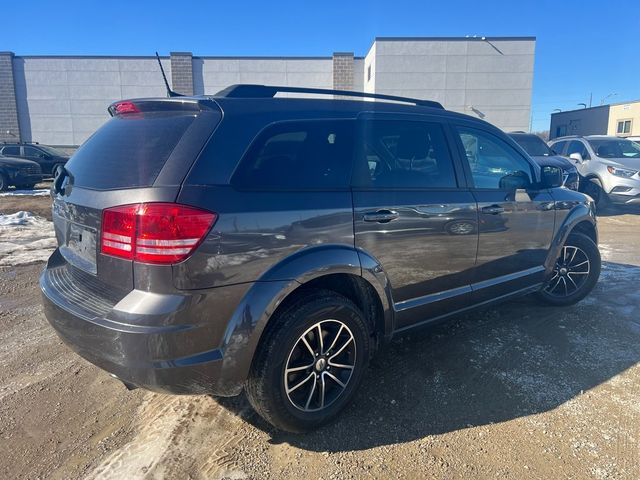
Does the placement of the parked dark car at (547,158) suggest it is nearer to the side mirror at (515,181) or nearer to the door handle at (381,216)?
the side mirror at (515,181)

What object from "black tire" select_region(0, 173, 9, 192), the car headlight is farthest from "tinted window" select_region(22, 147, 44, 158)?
the car headlight

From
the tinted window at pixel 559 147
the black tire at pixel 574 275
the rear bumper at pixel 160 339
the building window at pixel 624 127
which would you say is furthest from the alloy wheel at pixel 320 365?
the building window at pixel 624 127

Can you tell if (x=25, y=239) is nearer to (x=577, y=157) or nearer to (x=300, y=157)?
(x=300, y=157)

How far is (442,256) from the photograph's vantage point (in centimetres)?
318

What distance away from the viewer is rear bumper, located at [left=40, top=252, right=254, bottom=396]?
2.07 m

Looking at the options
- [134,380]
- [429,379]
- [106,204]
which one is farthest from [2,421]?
[429,379]

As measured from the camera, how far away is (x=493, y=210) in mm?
3488

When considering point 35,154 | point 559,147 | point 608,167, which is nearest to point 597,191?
point 608,167

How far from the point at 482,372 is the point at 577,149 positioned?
1112 centimetres

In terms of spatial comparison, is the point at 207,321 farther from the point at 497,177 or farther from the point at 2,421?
the point at 497,177

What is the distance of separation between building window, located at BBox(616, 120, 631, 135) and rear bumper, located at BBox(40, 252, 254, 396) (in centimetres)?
3382

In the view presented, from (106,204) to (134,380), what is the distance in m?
0.86

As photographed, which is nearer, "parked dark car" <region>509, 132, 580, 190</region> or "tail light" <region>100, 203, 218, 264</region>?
"tail light" <region>100, 203, 218, 264</region>

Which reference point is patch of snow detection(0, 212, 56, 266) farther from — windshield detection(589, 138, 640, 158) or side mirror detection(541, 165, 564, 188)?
windshield detection(589, 138, 640, 158)
